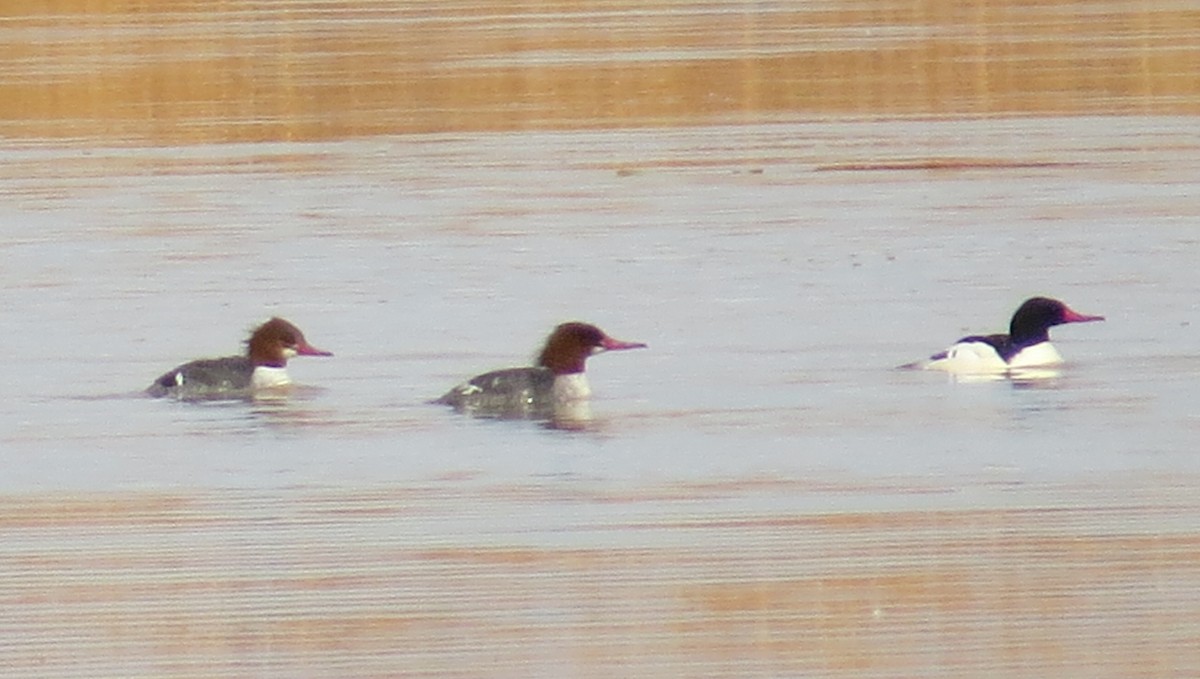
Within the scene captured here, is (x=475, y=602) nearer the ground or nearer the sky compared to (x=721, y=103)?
nearer the ground

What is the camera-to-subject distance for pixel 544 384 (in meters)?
10.4

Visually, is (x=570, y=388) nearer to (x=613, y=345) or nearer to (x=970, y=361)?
(x=613, y=345)

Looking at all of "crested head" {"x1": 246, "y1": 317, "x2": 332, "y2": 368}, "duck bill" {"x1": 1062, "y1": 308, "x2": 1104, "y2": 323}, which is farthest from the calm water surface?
"crested head" {"x1": 246, "y1": 317, "x2": 332, "y2": 368}

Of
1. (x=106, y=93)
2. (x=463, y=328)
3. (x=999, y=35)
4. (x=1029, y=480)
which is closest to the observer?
(x=1029, y=480)

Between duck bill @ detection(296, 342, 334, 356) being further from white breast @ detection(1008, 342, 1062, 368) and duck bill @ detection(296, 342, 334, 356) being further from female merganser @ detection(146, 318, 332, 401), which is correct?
white breast @ detection(1008, 342, 1062, 368)

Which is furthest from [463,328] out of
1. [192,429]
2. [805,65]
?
[805,65]

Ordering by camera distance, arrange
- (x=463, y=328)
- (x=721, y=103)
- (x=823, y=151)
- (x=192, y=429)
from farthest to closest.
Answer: (x=721, y=103) → (x=823, y=151) → (x=463, y=328) → (x=192, y=429)

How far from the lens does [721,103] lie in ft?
65.1

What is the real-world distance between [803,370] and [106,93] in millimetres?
11686

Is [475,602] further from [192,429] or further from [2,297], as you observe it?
[2,297]

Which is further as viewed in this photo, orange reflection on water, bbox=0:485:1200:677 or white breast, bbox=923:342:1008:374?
white breast, bbox=923:342:1008:374

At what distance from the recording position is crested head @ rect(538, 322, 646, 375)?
10523 mm

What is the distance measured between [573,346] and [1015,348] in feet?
5.29

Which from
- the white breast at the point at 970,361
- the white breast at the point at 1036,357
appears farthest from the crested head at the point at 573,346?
the white breast at the point at 1036,357
